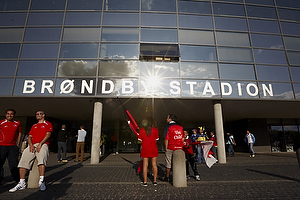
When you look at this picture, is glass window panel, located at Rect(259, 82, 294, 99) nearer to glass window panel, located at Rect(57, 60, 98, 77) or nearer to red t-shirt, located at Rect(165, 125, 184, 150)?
red t-shirt, located at Rect(165, 125, 184, 150)

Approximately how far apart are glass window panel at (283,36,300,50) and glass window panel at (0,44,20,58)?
53.7ft

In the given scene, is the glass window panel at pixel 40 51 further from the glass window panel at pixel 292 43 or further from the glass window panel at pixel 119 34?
the glass window panel at pixel 292 43

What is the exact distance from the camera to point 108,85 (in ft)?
31.4

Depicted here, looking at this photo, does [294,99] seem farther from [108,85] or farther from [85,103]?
[85,103]

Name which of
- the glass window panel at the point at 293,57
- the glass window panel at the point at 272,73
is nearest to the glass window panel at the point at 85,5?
the glass window panel at the point at 272,73

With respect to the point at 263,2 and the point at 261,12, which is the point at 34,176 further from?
the point at 263,2

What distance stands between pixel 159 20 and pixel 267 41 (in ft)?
22.7

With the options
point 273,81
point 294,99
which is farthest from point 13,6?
point 294,99

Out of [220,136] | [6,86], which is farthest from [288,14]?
[6,86]

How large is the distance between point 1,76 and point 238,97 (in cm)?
1310

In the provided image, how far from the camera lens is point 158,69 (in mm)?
9961

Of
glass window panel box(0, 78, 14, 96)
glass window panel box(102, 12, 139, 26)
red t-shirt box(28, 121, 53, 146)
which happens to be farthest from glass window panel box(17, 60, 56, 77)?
red t-shirt box(28, 121, 53, 146)

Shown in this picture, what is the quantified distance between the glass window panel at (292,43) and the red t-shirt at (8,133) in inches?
567

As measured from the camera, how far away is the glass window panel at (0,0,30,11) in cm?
1114
